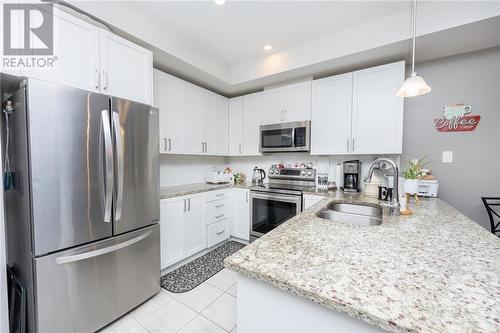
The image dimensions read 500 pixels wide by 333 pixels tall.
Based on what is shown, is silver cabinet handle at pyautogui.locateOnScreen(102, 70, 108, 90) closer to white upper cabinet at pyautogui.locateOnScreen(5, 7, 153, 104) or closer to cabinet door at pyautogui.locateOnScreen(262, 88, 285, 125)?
white upper cabinet at pyautogui.locateOnScreen(5, 7, 153, 104)

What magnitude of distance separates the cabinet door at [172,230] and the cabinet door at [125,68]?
1.08 meters

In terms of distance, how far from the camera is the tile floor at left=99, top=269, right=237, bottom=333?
1.55m

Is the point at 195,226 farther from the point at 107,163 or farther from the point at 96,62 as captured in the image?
the point at 96,62

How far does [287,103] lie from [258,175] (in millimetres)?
1225

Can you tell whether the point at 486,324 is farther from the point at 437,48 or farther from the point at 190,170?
the point at 190,170

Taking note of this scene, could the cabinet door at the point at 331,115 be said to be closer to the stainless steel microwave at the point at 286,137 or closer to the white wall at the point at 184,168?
the stainless steel microwave at the point at 286,137

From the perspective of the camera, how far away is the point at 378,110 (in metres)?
2.29

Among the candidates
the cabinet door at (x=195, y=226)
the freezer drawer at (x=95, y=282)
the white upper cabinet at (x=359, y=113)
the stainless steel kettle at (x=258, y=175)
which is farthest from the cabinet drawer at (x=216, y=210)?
the white upper cabinet at (x=359, y=113)

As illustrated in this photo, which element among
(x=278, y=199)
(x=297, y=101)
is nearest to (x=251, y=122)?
(x=297, y=101)

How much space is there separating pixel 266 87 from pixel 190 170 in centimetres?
171

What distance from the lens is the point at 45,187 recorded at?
1.22 metres

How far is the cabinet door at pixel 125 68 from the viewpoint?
1.65 meters

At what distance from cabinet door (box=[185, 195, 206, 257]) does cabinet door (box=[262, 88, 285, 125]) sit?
148 centimetres

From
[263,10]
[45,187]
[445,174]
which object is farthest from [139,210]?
[445,174]
